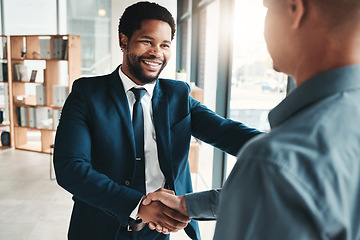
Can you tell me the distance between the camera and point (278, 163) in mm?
448

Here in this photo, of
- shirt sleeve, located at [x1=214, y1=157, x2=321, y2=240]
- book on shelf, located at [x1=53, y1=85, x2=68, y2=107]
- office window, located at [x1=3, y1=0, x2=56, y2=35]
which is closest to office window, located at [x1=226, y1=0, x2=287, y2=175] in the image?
shirt sleeve, located at [x1=214, y1=157, x2=321, y2=240]

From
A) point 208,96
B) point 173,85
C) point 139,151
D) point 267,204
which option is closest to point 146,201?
point 139,151

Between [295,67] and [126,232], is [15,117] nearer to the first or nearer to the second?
[126,232]

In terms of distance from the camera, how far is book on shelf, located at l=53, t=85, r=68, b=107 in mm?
5570

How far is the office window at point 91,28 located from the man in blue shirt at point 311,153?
7024 millimetres

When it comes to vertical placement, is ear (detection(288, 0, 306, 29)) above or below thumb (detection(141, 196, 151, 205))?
above

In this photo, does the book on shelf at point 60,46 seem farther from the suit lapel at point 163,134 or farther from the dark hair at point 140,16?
the suit lapel at point 163,134

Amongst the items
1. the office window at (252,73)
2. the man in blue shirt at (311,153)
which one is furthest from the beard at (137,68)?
the office window at (252,73)

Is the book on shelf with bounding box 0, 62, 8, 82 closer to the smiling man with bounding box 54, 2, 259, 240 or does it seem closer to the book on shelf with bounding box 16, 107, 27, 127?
the book on shelf with bounding box 16, 107, 27, 127

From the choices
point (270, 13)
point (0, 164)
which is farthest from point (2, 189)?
point (270, 13)

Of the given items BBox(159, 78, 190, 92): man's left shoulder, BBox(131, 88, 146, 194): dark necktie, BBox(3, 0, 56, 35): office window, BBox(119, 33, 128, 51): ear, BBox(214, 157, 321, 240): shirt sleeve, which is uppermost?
BBox(3, 0, 56, 35): office window

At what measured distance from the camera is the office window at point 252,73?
2758 mm

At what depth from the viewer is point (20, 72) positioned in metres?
5.95

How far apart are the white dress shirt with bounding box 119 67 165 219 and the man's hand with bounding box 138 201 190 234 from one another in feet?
0.35
